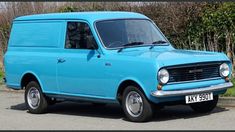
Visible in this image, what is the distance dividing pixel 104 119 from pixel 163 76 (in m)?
1.86

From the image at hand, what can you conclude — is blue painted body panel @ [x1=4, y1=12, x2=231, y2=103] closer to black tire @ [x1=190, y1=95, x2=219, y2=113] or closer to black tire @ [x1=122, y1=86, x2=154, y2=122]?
black tire @ [x1=122, y1=86, x2=154, y2=122]

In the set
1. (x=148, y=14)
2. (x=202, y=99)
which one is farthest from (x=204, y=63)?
(x=148, y=14)

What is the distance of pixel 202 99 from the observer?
1033 cm

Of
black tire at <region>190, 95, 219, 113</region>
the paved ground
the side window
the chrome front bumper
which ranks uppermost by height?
the side window

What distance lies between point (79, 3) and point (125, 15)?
32.2ft

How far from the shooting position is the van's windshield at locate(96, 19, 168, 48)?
36.5 ft

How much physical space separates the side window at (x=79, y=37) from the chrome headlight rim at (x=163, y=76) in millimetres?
1743

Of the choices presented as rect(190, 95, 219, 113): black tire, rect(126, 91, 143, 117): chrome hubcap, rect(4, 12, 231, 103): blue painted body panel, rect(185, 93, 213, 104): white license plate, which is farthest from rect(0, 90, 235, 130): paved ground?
rect(4, 12, 231, 103): blue painted body panel

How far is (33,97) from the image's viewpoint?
1248cm

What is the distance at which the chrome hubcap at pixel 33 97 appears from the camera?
1240 centimetres

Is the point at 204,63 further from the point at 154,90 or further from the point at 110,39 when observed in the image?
the point at 110,39

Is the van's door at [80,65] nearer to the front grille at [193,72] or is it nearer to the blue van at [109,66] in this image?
the blue van at [109,66]

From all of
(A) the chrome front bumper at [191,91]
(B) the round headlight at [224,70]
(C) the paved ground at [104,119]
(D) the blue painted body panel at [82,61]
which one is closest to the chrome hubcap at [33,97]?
(C) the paved ground at [104,119]

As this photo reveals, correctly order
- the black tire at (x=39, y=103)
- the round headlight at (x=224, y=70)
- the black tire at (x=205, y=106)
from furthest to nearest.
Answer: the black tire at (x=39, y=103)
the black tire at (x=205, y=106)
the round headlight at (x=224, y=70)
